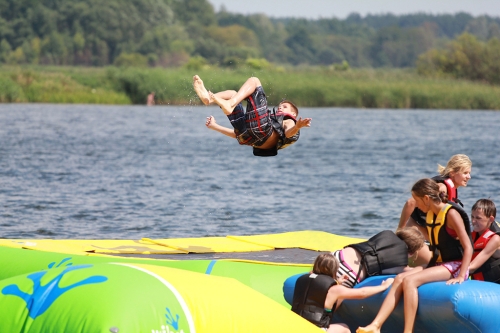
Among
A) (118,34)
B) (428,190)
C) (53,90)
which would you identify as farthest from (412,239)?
(118,34)

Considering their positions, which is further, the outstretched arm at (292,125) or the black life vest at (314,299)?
the outstretched arm at (292,125)

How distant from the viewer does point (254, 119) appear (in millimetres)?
7039

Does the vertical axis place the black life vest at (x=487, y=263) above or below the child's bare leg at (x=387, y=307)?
above

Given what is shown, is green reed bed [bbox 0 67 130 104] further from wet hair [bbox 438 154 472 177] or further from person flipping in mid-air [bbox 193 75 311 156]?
wet hair [bbox 438 154 472 177]

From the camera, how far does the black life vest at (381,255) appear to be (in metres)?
6.05

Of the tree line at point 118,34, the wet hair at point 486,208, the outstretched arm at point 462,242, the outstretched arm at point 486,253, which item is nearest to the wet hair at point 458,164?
the wet hair at point 486,208

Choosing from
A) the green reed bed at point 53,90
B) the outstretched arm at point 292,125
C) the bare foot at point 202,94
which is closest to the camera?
the bare foot at point 202,94

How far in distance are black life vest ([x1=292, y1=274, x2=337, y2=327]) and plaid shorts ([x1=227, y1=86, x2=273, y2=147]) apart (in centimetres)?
185

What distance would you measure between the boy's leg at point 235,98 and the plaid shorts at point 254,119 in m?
0.08

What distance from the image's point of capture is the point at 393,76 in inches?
1561

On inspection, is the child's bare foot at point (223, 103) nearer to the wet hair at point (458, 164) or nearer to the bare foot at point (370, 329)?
the wet hair at point (458, 164)

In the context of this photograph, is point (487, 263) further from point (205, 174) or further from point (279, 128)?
point (205, 174)

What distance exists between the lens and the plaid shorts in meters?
7.02

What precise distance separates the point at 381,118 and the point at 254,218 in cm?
2151
